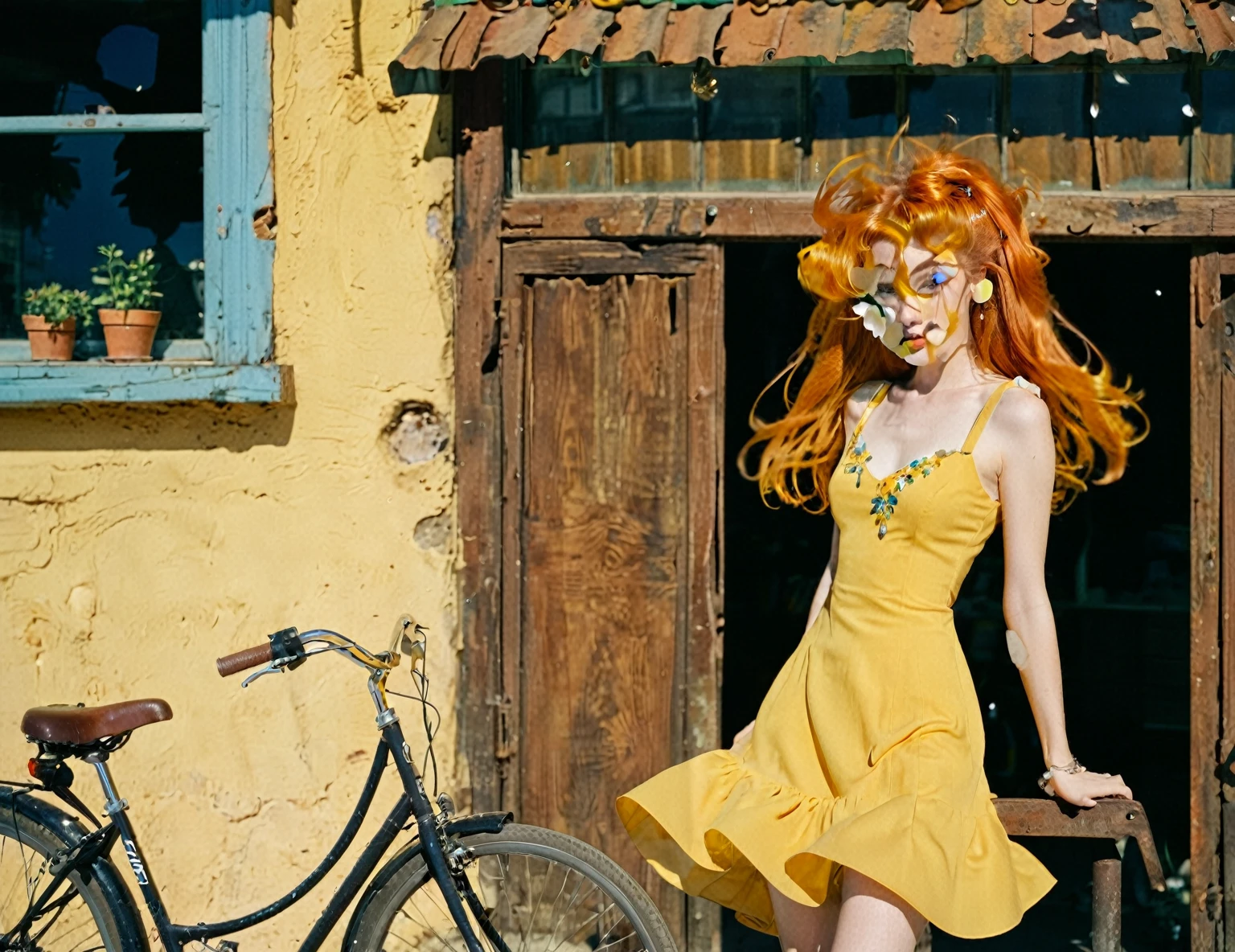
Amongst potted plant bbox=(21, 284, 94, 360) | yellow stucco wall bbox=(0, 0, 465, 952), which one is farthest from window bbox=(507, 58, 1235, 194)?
potted plant bbox=(21, 284, 94, 360)

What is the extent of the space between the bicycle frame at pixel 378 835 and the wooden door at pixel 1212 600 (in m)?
1.99

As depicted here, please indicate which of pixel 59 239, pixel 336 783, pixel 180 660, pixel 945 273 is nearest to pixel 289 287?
pixel 59 239

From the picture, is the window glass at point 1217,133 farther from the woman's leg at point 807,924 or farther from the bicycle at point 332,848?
the bicycle at point 332,848

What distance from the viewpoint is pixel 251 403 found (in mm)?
4316

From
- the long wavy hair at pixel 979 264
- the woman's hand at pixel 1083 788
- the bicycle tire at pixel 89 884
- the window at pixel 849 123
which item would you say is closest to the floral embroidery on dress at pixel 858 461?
the long wavy hair at pixel 979 264

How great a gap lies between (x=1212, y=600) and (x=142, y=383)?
3103 mm

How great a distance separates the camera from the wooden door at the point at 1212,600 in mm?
4004

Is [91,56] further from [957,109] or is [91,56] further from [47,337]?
[957,109]

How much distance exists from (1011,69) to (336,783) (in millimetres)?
2830

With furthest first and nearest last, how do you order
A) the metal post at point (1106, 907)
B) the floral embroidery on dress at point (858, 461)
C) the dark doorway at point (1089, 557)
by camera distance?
the dark doorway at point (1089, 557) < the floral embroidery on dress at point (858, 461) < the metal post at point (1106, 907)

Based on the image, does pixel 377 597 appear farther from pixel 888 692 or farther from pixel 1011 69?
pixel 1011 69

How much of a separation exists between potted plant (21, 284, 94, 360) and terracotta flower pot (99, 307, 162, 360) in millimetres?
139

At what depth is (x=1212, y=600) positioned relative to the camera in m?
4.03

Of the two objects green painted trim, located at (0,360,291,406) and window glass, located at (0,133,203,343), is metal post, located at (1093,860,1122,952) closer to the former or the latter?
green painted trim, located at (0,360,291,406)
